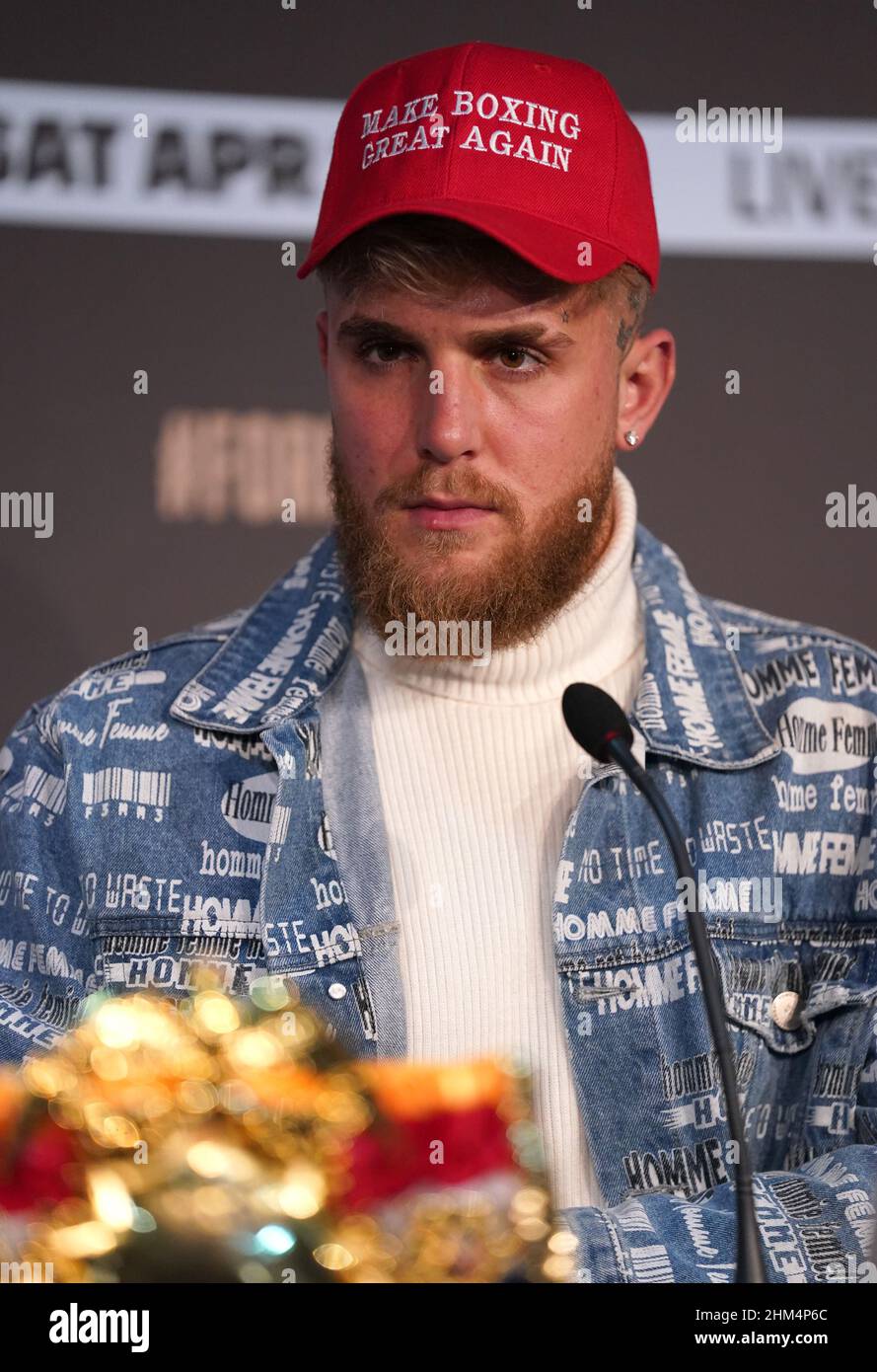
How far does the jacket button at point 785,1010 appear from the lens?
1438mm

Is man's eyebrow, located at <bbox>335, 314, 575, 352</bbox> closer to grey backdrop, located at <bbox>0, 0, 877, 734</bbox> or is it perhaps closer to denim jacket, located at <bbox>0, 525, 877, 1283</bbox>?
denim jacket, located at <bbox>0, 525, 877, 1283</bbox>

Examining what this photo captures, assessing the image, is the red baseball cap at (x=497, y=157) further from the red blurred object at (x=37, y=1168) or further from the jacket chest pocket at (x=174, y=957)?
the red blurred object at (x=37, y=1168)

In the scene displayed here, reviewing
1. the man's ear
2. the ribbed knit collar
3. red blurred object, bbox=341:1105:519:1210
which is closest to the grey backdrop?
the man's ear

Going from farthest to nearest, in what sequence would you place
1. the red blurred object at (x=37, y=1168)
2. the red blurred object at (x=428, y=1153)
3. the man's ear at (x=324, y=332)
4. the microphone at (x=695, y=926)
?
the man's ear at (x=324, y=332) < the red blurred object at (x=428, y=1153) < the red blurred object at (x=37, y=1168) < the microphone at (x=695, y=926)

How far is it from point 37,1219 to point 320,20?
135cm

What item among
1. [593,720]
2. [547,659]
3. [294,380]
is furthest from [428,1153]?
[294,380]

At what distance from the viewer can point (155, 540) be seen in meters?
1.86

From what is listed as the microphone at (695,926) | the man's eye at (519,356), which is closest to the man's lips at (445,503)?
the man's eye at (519,356)

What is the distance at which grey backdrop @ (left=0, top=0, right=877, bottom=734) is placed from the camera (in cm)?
179

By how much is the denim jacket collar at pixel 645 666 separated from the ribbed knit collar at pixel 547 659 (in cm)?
4

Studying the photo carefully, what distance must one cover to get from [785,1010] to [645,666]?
13.8 inches

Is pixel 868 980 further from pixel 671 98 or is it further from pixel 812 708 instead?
pixel 671 98

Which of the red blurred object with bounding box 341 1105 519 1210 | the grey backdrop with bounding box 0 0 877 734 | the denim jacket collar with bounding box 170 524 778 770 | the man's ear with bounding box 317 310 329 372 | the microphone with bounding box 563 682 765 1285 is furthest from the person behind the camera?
the grey backdrop with bounding box 0 0 877 734
